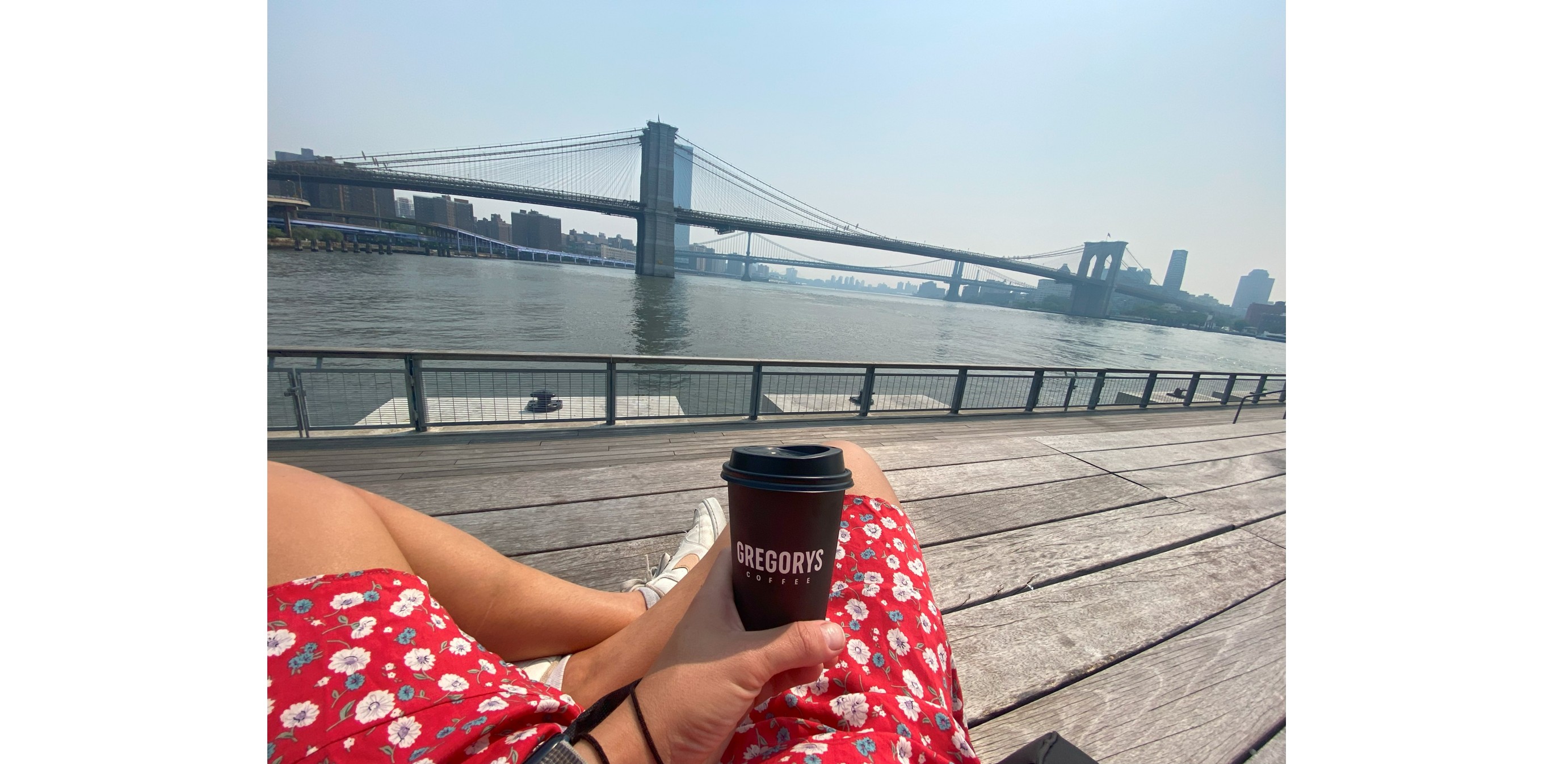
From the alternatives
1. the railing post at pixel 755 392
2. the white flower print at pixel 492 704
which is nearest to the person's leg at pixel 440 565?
the white flower print at pixel 492 704

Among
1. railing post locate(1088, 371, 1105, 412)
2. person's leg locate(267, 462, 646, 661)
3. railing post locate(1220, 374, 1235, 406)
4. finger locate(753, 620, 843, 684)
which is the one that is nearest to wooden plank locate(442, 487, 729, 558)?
person's leg locate(267, 462, 646, 661)

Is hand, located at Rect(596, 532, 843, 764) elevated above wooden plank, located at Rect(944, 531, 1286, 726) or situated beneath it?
elevated above

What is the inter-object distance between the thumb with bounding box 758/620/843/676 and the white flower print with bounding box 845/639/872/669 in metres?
0.14

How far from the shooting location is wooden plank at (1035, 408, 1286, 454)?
2.68 m

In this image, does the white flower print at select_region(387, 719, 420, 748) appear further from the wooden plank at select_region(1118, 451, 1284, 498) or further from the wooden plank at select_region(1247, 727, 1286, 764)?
the wooden plank at select_region(1118, 451, 1284, 498)

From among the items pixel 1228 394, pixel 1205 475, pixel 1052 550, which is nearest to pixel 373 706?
pixel 1052 550

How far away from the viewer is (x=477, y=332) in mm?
17000

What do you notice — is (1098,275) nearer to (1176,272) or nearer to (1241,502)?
(1176,272)

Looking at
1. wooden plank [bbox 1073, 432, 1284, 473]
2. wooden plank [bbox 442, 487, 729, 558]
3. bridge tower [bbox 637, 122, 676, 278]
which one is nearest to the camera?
wooden plank [bbox 442, 487, 729, 558]

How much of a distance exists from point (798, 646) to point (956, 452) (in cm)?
193

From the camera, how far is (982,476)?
208 centimetres
